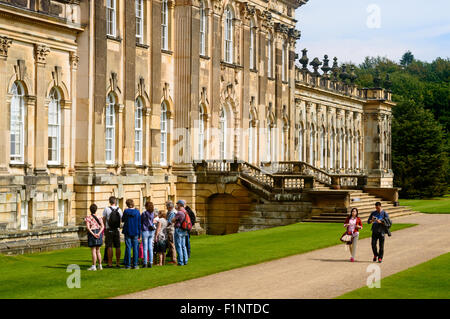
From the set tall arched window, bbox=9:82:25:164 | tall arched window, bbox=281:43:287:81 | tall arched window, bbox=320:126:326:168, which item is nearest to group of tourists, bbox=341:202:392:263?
tall arched window, bbox=9:82:25:164

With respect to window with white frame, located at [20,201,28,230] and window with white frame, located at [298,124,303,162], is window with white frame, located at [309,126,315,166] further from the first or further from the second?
window with white frame, located at [20,201,28,230]

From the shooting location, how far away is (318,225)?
41.1 metres

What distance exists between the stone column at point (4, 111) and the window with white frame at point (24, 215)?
4.92 feet

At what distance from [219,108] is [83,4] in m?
13.6

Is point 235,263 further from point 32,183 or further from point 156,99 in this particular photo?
point 156,99

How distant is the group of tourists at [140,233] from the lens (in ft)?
79.9

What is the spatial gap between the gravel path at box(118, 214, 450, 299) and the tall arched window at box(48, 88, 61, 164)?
1180 cm

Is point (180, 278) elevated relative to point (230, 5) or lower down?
lower down

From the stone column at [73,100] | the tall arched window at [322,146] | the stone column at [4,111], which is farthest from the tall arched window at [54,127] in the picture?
the tall arched window at [322,146]

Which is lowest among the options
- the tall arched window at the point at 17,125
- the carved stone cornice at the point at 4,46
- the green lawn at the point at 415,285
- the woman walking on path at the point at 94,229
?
the green lawn at the point at 415,285

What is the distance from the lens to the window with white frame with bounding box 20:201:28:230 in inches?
1271

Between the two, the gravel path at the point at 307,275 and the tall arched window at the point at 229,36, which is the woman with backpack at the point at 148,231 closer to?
the gravel path at the point at 307,275

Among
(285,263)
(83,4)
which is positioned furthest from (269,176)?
(285,263)

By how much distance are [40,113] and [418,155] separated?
211 ft
